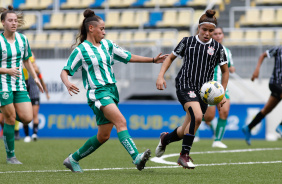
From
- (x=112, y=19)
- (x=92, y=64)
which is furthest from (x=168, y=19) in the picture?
(x=92, y=64)

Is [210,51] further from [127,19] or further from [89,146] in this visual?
[127,19]

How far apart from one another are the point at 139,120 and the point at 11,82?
7.74 m

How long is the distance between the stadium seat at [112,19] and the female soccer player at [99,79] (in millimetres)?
14803

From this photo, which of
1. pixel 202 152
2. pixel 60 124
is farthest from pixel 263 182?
pixel 60 124

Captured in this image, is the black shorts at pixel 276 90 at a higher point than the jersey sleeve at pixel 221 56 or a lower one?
lower

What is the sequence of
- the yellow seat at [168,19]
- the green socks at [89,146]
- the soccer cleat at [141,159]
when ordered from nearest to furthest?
the soccer cleat at [141,159] → the green socks at [89,146] → the yellow seat at [168,19]

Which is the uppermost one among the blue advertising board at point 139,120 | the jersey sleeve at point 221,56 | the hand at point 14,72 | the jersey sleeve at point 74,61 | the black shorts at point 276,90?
the jersey sleeve at point 74,61

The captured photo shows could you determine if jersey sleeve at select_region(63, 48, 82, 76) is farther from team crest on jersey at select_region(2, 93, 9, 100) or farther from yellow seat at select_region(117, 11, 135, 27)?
yellow seat at select_region(117, 11, 135, 27)

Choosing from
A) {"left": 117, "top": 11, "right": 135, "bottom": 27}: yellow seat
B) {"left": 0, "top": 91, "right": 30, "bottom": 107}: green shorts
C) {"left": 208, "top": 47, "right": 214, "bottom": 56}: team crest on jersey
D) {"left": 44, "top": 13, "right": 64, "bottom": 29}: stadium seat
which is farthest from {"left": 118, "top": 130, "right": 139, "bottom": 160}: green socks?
{"left": 44, "top": 13, "right": 64, "bottom": 29}: stadium seat

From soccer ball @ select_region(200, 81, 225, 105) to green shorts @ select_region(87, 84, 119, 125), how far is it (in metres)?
1.05

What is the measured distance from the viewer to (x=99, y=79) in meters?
6.00

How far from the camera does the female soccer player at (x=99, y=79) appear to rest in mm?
→ 5867

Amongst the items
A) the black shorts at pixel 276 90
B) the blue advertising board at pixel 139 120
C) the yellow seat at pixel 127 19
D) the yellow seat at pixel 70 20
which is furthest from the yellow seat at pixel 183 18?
the black shorts at pixel 276 90

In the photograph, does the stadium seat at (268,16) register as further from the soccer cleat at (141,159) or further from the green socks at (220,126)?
the soccer cleat at (141,159)
